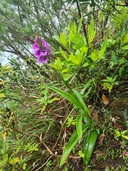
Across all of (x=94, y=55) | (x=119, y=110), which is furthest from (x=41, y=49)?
(x=119, y=110)

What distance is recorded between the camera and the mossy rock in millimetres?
820

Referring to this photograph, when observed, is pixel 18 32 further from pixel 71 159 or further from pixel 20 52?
pixel 71 159

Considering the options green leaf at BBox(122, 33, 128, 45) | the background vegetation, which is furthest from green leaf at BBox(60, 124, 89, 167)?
green leaf at BBox(122, 33, 128, 45)

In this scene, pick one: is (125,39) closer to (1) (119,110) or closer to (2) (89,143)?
(1) (119,110)

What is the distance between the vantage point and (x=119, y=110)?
883 millimetres

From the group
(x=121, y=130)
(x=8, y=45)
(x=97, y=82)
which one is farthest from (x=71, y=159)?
(x=8, y=45)

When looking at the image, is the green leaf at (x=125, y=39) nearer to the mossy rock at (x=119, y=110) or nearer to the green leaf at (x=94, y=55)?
the green leaf at (x=94, y=55)

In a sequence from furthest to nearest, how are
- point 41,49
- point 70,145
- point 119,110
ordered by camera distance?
point 41,49 < point 119,110 < point 70,145

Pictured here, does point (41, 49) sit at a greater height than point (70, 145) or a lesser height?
greater

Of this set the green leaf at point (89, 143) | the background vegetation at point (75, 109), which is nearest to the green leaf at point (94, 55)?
the background vegetation at point (75, 109)

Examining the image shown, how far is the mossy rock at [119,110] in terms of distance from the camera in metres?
0.82

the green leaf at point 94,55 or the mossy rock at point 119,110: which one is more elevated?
the green leaf at point 94,55

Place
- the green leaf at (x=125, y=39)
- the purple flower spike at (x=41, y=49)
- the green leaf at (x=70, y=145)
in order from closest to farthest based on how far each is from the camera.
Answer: the green leaf at (x=70, y=145), the green leaf at (x=125, y=39), the purple flower spike at (x=41, y=49)

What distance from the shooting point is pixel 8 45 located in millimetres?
2061
